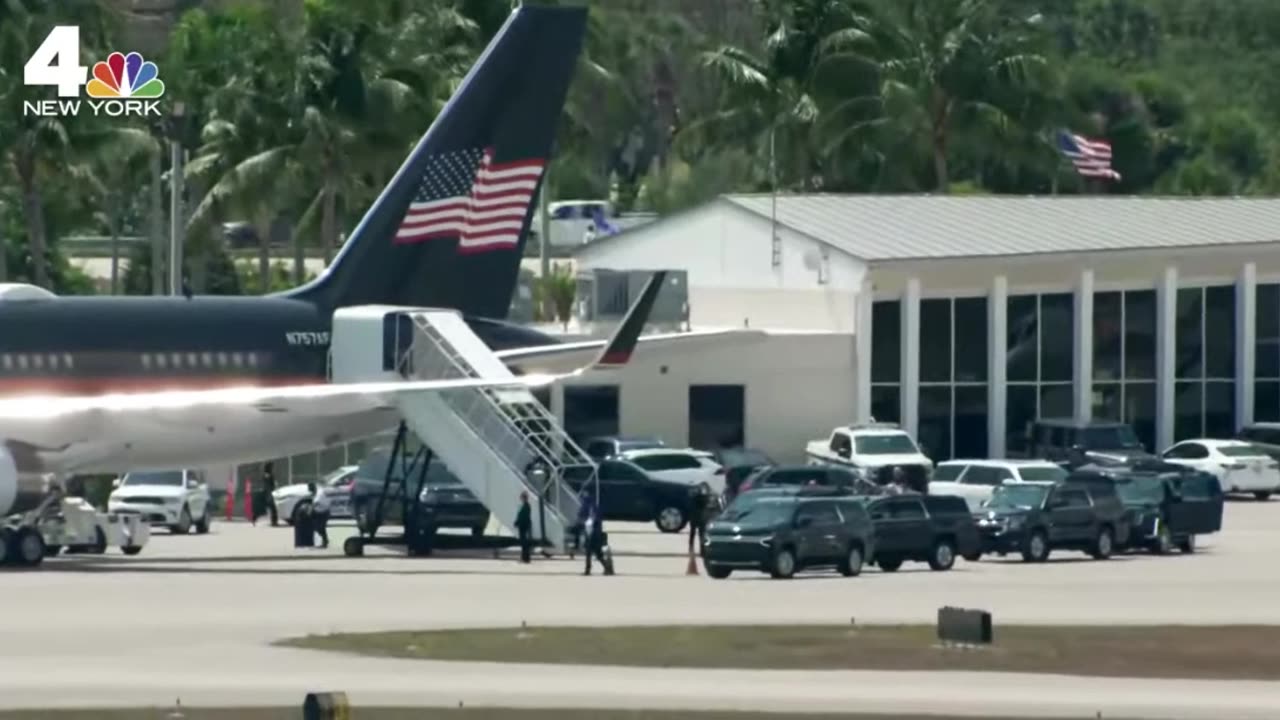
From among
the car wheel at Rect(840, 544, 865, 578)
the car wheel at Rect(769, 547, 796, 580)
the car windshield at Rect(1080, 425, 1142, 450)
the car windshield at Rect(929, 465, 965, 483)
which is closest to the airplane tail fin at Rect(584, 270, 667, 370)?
the car wheel at Rect(769, 547, 796, 580)

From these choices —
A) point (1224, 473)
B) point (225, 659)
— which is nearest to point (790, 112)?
point (1224, 473)

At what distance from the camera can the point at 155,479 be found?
2586 inches

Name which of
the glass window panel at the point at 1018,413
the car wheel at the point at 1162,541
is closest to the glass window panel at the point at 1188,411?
the glass window panel at the point at 1018,413

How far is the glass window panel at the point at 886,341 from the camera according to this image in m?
78.7

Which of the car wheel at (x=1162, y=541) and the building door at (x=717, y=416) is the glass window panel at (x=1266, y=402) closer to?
the building door at (x=717, y=416)

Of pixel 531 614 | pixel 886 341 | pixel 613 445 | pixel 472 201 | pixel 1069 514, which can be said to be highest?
pixel 472 201

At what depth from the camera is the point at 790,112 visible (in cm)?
9744

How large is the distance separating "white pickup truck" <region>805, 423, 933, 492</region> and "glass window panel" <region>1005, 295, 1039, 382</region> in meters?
8.34

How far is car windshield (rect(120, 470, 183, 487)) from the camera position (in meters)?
65.4

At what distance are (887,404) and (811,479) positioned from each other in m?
17.8

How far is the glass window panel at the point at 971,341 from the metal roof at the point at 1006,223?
1.75 metres

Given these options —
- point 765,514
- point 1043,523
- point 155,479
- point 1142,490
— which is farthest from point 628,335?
point 155,479

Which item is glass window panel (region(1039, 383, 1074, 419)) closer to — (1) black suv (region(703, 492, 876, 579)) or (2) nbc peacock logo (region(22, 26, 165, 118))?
(2) nbc peacock logo (region(22, 26, 165, 118))

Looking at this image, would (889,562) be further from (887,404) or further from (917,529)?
(887,404)
